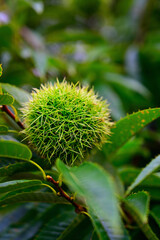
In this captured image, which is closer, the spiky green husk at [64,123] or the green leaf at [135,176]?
the spiky green husk at [64,123]

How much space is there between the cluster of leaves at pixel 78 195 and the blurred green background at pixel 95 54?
29 centimetres

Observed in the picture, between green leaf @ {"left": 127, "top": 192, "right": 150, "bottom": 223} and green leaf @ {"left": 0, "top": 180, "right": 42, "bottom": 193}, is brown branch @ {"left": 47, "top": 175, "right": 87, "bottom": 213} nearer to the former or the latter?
green leaf @ {"left": 0, "top": 180, "right": 42, "bottom": 193}

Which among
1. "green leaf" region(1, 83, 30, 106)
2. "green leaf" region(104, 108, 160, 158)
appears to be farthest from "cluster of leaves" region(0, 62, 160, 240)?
"green leaf" region(1, 83, 30, 106)

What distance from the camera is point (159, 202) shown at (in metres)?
1.06

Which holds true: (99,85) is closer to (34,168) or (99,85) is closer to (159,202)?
(159,202)

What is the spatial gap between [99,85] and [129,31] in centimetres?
144

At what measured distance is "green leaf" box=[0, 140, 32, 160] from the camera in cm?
64

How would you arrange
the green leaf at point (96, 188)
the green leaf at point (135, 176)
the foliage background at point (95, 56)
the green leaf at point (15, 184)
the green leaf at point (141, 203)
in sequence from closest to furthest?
the green leaf at point (96, 188)
the green leaf at point (141, 203)
the green leaf at point (15, 184)
the green leaf at point (135, 176)
the foliage background at point (95, 56)

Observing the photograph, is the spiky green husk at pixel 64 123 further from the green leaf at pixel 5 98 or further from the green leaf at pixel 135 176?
the green leaf at pixel 135 176

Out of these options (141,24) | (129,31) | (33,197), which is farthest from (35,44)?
(33,197)

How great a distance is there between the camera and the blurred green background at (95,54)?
1619mm

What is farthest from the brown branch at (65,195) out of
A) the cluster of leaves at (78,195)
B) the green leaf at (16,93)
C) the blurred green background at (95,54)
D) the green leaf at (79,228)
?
the blurred green background at (95,54)

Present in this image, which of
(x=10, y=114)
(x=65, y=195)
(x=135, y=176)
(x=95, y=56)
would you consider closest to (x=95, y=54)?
(x=95, y=56)

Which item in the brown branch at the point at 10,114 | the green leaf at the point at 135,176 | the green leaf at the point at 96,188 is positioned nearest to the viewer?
the green leaf at the point at 96,188
